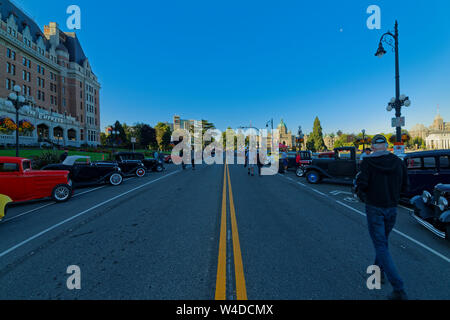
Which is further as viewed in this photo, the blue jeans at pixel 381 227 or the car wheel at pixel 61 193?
the car wheel at pixel 61 193

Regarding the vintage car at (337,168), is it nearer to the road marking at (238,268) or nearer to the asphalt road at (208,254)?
the asphalt road at (208,254)

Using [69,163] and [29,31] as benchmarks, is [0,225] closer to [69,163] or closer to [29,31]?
[69,163]

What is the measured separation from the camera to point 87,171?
11125 mm

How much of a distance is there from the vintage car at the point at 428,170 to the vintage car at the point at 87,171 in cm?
1344

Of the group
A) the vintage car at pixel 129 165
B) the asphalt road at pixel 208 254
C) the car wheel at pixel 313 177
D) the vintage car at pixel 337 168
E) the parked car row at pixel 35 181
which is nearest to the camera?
the asphalt road at pixel 208 254

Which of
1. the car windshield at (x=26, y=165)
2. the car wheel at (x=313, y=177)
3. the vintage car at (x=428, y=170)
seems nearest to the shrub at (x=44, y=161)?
the car windshield at (x=26, y=165)

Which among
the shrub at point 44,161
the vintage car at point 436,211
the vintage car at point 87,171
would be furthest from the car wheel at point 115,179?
the vintage car at point 436,211

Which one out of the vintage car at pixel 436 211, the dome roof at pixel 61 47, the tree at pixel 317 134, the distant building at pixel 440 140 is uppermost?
the dome roof at pixel 61 47

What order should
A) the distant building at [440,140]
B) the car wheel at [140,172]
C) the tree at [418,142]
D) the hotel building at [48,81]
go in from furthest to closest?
1. the tree at [418,142]
2. the distant building at [440,140]
3. the hotel building at [48,81]
4. the car wheel at [140,172]

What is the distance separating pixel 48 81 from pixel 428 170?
2565 inches

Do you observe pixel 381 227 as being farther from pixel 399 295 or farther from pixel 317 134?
pixel 317 134

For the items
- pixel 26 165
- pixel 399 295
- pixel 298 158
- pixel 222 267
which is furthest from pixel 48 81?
pixel 399 295

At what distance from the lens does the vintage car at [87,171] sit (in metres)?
10.8

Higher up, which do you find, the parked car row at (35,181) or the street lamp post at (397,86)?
the street lamp post at (397,86)
